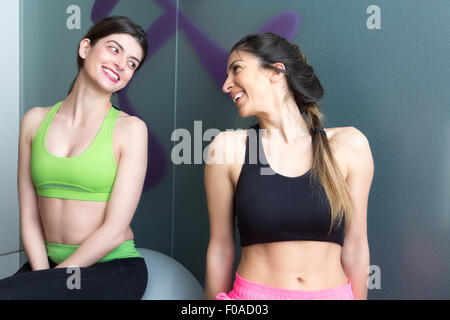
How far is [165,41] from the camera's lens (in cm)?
207

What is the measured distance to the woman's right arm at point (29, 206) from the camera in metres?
1.38

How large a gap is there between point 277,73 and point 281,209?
41 cm

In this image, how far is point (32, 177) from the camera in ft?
4.65

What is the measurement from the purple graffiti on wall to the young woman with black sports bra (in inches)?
20.1

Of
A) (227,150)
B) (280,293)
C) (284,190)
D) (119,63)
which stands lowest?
(280,293)

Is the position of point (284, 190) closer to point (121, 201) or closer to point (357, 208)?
point (357, 208)

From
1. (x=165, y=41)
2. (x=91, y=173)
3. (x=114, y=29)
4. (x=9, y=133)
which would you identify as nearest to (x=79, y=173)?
(x=91, y=173)

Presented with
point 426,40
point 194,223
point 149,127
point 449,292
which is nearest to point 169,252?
point 194,223

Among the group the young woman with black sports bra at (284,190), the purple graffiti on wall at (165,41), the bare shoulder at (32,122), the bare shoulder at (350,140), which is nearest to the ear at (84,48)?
the bare shoulder at (32,122)

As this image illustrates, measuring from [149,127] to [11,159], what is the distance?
886mm

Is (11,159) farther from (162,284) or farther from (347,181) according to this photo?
(347,181)

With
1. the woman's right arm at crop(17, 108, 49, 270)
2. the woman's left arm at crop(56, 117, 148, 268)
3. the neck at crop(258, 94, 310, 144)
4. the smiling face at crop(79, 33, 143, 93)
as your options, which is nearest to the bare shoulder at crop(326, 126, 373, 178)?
the neck at crop(258, 94, 310, 144)

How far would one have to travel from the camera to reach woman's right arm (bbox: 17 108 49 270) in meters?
1.38

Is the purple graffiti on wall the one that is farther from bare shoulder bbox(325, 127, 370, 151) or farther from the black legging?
the black legging
